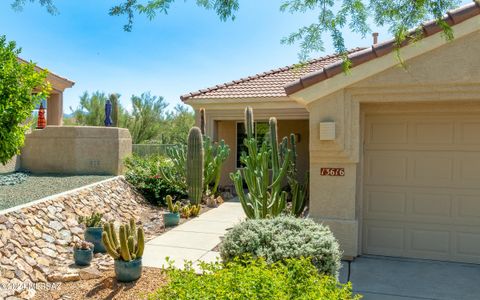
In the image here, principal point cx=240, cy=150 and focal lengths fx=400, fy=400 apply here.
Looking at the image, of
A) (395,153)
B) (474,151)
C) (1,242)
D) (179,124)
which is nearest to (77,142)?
(1,242)

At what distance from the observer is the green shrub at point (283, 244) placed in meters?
5.22

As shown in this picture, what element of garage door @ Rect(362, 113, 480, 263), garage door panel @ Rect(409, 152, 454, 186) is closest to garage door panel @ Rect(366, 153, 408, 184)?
garage door @ Rect(362, 113, 480, 263)

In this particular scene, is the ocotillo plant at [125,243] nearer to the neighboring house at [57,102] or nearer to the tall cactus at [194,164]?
the tall cactus at [194,164]

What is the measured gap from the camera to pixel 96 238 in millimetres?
7777

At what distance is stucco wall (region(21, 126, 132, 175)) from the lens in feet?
44.0

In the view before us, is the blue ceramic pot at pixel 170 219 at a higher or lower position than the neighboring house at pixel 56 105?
lower

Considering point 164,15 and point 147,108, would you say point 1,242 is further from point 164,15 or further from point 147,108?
point 147,108

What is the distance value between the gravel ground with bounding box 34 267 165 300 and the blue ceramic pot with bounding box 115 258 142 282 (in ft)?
0.27

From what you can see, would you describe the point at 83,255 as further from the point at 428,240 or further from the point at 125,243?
the point at 428,240

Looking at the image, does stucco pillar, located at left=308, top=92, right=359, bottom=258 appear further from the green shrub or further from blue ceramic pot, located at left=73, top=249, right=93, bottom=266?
blue ceramic pot, located at left=73, top=249, right=93, bottom=266

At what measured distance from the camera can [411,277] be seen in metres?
6.65

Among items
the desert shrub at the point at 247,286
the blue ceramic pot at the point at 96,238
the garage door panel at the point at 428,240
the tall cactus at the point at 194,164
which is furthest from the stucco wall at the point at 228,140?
the desert shrub at the point at 247,286

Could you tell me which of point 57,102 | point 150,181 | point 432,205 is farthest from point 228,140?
point 432,205

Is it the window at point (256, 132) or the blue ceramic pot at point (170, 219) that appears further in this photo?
the window at point (256, 132)
